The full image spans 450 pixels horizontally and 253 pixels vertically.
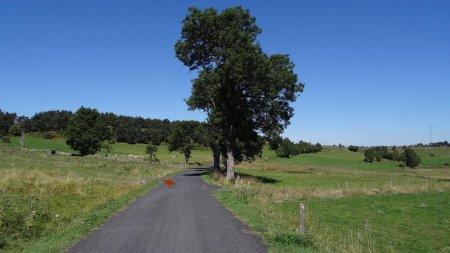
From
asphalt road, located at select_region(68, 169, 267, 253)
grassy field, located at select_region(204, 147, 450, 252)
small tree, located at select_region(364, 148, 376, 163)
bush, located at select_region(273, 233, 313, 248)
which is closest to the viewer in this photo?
asphalt road, located at select_region(68, 169, 267, 253)

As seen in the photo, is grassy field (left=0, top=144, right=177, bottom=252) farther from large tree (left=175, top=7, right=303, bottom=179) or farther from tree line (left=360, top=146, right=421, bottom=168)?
tree line (left=360, top=146, right=421, bottom=168)

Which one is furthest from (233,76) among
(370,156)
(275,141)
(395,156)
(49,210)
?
(395,156)

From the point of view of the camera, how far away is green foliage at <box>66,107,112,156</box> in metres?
107

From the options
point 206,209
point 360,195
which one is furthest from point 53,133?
point 206,209

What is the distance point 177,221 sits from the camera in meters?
16.8

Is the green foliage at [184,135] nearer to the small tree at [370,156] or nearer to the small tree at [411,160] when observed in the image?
the small tree at [411,160]

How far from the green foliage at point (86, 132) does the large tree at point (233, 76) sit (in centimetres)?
6507

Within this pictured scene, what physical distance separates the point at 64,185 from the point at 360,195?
26.5m

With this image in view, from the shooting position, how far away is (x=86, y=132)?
107688mm

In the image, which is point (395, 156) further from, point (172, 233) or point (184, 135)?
point (172, 233)

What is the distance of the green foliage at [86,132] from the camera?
107 metres

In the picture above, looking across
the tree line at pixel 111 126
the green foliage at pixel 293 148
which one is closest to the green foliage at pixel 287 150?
the green foliage at pixel 293 148

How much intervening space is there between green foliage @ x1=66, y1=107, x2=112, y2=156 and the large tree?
65.1 metres

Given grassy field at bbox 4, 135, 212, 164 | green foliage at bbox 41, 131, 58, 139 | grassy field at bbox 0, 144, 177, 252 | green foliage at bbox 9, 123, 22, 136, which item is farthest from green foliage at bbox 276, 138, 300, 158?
grassy field at bbox 0, 144, 177, 252
